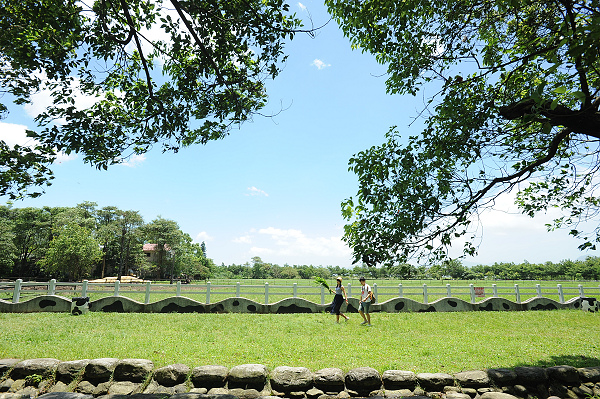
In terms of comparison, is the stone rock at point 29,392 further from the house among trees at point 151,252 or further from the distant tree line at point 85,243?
the house among trees at point 151,252

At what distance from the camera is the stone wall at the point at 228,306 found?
456 inches

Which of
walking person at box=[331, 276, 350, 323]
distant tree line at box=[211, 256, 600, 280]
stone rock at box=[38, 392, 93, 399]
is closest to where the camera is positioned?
stone rock at box=[38, 392, 93, 399]

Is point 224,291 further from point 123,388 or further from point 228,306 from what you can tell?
point 123,388

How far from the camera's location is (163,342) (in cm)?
685

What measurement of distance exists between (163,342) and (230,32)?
649 cm

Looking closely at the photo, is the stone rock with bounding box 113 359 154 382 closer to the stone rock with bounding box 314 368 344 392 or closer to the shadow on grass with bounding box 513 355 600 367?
the stone rock with bounding box 314 368 344 392

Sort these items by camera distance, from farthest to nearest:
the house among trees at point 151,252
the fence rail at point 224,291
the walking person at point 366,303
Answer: the house among trees at point 151,252 → the fence rail at point 224,291 → the walking person at point 366,303

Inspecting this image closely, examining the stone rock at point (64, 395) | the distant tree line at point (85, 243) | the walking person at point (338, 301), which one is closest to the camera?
the stone rock at point (64, 395)

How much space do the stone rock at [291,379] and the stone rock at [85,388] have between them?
274 centimetres

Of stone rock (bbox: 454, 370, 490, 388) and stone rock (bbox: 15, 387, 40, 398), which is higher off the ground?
stone rock (bbox: 454, 370, 490, 388)

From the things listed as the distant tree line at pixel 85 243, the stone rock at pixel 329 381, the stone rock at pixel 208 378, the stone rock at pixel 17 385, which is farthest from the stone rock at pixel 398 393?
the distant tree line at pixel 85 243

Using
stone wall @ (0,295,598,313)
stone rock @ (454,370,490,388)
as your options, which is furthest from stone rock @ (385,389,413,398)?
stone wall @ (0,295,598,313)

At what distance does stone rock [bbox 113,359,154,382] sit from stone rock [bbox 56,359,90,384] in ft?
1.94

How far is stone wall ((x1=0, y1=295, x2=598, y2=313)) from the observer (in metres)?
11.6
